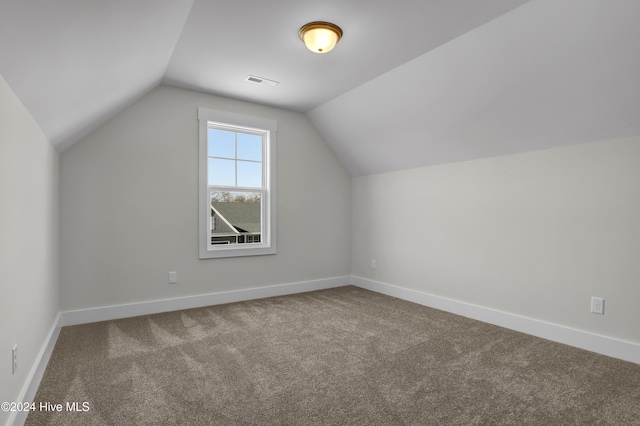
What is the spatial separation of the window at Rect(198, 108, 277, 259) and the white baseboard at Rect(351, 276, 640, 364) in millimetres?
1951

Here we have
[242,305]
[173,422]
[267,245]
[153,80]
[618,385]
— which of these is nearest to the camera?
[173,422]

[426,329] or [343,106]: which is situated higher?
[343,106]

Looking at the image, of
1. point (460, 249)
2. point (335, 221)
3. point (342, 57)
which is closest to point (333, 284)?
point (335, 221)

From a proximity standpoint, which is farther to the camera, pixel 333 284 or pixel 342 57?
pixel 333 284

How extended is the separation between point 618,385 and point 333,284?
3.34m

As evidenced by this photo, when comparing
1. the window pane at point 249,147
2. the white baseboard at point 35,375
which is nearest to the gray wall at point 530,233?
the window pane at point 249,147

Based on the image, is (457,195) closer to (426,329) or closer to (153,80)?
(426,329)

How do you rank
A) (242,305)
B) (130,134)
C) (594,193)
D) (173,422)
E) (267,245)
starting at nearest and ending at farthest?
(173,422) < (594,193) < (130,134) < (242,305) < (267,245)

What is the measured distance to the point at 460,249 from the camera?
3.87m

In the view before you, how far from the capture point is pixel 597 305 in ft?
9.23

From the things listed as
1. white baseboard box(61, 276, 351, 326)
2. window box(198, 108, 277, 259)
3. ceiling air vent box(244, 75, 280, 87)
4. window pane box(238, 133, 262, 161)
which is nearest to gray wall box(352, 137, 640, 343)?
white baseboard box(61, 276, 351, 326)

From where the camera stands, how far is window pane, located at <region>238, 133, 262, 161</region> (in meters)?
4.46

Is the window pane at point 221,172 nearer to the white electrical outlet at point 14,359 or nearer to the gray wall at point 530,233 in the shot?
the gray wall at point 530,233

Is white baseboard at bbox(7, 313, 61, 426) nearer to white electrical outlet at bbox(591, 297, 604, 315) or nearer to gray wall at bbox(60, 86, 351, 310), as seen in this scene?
gray wall at bbox(60, 86, 351, 310)
